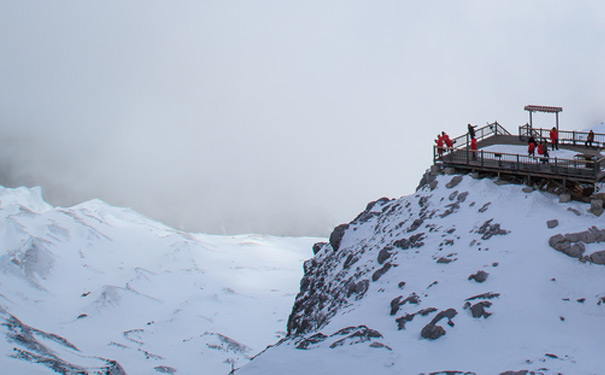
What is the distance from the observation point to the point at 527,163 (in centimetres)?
3691

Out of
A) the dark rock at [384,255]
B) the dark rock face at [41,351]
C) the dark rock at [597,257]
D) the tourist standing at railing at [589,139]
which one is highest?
the tourist standing at railing at [589,139]

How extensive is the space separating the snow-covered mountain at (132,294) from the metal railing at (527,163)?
4122cm

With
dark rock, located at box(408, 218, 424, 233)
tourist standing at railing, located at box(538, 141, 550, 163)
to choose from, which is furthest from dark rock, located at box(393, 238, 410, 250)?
tourist standing at railing, located at box(538, 141, 550, 163)

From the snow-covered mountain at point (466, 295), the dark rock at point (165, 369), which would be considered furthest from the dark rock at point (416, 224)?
the dark rock at point (165, 369)

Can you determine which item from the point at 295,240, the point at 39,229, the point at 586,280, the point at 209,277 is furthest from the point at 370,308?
the point at 295,240

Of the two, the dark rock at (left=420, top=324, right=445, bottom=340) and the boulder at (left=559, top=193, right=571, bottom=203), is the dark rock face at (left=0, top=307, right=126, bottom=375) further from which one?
the boulder at (left=559, top=193, right=571, bottom=203)

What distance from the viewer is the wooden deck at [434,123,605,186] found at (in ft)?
113

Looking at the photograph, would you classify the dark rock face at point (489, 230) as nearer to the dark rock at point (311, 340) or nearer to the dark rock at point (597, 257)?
the dark rock at point (597, 257)

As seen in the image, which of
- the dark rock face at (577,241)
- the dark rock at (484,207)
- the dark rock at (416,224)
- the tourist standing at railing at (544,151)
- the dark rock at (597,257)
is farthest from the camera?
the dark rock at (416,224)

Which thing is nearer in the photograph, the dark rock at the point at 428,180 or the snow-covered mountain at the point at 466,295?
the snow-covered mountain at the point at 466,295

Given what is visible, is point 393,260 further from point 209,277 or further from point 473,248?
point 209,277

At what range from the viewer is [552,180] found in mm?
35844

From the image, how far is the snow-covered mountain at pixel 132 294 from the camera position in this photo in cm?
8012

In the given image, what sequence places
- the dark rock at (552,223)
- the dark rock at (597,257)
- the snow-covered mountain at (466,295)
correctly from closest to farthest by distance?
the snow-covered mountain at (466,295)
the dark rock at (597,257)
the dark rock at (552,223)
